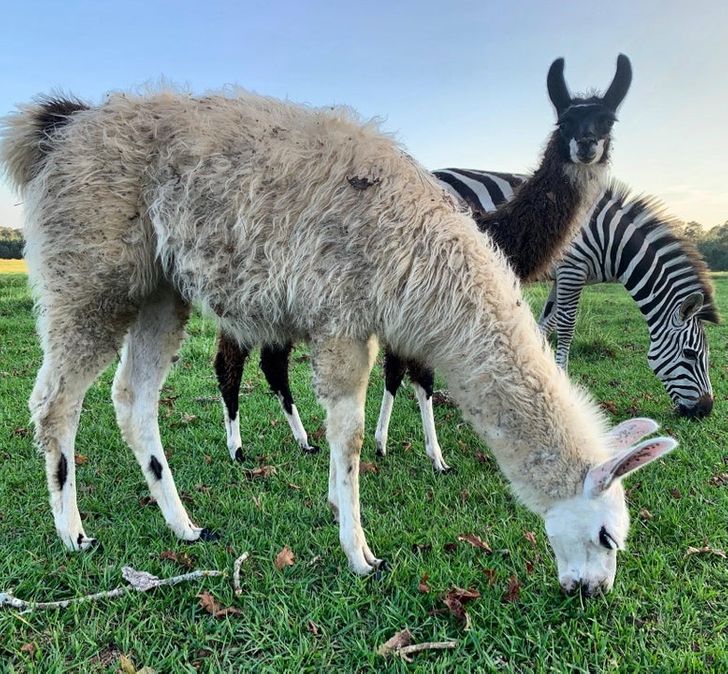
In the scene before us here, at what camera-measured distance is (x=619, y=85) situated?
4.56 m

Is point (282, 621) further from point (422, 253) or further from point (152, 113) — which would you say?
point (152, 113)

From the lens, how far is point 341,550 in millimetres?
3141

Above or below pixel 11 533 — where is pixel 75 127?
above

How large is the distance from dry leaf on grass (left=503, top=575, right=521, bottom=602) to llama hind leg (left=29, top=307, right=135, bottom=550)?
2.33 metres

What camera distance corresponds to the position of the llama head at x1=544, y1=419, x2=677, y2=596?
2598 millimetres

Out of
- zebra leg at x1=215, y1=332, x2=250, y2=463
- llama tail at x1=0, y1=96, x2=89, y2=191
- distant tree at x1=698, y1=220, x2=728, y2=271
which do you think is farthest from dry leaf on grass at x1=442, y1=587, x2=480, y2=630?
distant tree at x1=698, y1=220, x2=728, y2=271

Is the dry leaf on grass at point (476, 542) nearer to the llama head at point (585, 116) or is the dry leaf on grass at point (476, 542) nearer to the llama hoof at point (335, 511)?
the llama hoof at point (335, 511)

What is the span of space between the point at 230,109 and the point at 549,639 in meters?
3.33

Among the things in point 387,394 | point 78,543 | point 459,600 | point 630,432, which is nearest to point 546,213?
point 387,394

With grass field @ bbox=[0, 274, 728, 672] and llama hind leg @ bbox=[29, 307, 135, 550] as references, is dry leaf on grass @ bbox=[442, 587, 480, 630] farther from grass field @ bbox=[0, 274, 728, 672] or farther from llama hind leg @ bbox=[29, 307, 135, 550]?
llama hind leg @ bbox=[29, 307, 135, 550]

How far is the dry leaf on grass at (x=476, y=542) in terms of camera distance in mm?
3122

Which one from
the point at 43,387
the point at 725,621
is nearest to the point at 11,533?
the point at 43,387

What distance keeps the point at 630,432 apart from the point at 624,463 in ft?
1.68

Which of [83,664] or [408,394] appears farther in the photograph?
[408,394]
